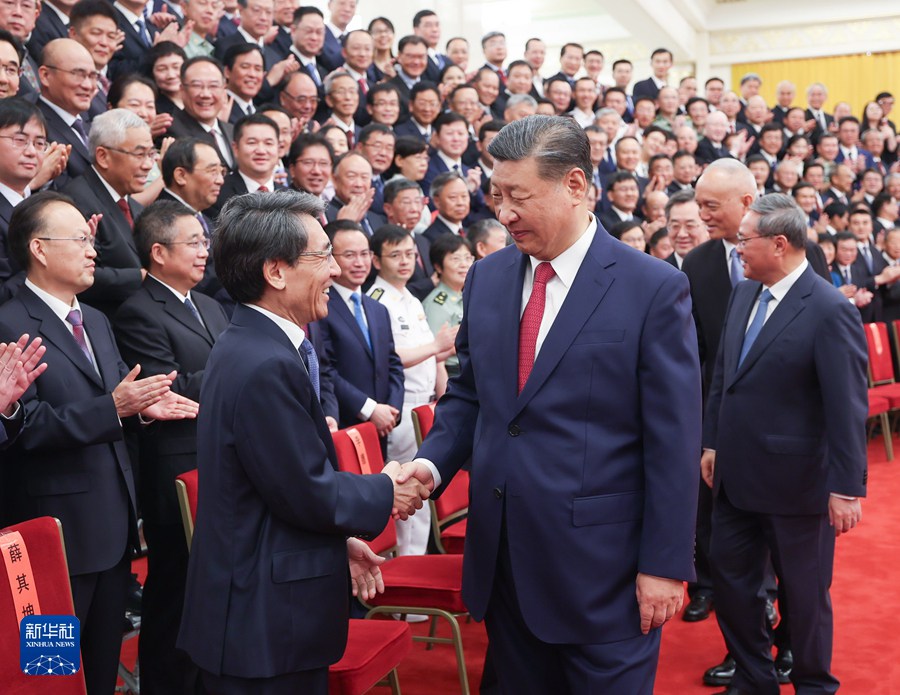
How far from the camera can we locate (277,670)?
71.0 inches

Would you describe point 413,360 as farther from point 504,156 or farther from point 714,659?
point 504,156

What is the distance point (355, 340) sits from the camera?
380 centimetres

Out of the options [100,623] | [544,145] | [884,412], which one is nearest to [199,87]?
[100,623]

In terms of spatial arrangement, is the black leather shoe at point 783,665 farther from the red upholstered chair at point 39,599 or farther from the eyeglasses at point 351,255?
the red upholstered chair at point 39,599

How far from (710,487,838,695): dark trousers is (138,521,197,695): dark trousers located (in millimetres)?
1580

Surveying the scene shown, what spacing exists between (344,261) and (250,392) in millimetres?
2097

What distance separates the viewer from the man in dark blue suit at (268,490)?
5.79ft

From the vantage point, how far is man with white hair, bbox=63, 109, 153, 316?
316 centimetres

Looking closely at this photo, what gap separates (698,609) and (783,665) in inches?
22.8

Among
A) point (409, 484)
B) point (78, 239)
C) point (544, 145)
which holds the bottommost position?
point (409, 484)

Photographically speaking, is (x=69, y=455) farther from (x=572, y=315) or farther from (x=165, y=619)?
(x=572, y=315)

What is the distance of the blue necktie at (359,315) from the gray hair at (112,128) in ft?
3.31

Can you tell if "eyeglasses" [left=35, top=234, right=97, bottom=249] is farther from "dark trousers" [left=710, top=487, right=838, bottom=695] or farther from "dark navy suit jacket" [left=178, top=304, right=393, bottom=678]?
"dark trousers" [left=710, top=487, right=838, bottom=695]

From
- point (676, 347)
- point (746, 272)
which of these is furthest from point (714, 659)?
point (676, 347)
